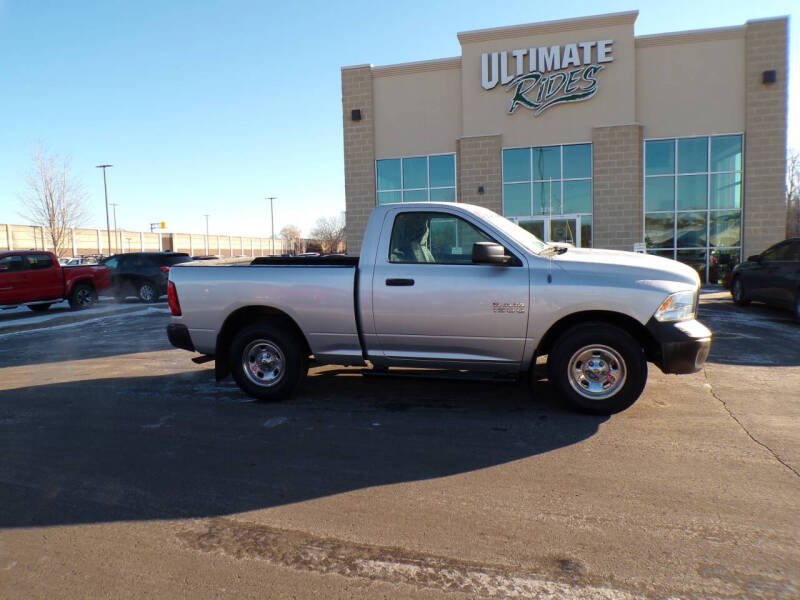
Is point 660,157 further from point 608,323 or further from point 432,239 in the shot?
point 432,239

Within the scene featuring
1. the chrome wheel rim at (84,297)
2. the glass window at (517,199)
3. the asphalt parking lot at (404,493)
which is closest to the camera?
the asphalt parking lot at (404,493)

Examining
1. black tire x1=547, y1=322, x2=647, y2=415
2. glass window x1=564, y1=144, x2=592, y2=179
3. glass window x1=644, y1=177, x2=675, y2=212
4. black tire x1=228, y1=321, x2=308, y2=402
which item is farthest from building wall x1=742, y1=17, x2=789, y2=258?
black tire x1=228, y1=321, x2=308, y2=402

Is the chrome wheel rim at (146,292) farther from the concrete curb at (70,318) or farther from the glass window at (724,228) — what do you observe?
the glass window at (724,228)

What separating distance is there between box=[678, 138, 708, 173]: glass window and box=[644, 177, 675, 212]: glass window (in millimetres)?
608

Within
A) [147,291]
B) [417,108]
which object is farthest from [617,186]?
[147,291]

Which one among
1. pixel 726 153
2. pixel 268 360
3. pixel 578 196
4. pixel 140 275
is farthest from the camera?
pixel 578 196

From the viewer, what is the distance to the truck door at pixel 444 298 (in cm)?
517

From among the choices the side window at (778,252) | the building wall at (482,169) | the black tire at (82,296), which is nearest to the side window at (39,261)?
the black tire at (82,296)

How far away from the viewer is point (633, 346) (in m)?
4.98

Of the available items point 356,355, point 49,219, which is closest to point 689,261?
point 356,355

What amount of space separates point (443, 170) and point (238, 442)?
1800 cm

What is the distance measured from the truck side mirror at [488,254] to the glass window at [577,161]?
639 inches

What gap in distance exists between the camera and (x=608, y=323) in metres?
5.09

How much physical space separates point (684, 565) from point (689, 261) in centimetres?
1929
